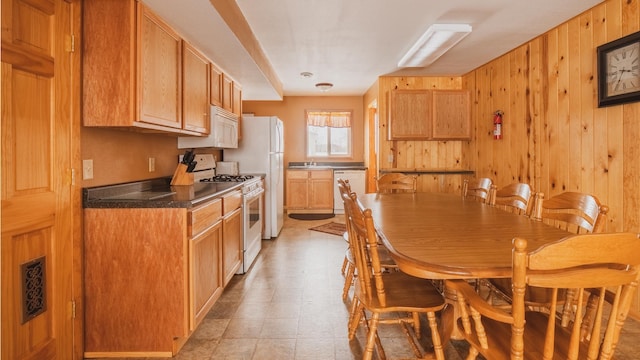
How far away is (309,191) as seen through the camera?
641 cm

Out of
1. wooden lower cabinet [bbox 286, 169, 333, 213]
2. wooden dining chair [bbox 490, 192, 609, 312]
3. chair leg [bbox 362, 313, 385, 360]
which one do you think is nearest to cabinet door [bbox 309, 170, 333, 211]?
wooden lower cabinet [bbox 286, 169, 333, 213]

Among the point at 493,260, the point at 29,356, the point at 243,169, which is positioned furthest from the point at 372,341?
the point at 243,169

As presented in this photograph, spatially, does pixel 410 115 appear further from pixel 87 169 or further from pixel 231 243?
pixel 87 169

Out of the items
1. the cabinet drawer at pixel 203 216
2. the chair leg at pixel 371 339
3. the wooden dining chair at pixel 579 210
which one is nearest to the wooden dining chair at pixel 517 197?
the wooden dining chair at pixel 579 210

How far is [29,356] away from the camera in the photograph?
62.1 inches

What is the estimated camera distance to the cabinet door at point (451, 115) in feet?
15.2

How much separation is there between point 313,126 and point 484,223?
5.36 meters

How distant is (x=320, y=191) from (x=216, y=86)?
11.1 feet

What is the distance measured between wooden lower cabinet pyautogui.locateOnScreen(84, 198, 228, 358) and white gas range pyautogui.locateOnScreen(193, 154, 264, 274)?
129 cm

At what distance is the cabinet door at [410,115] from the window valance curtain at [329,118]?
2.43 m


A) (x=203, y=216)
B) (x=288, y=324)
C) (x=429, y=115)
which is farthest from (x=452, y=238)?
(x=429, y=115)

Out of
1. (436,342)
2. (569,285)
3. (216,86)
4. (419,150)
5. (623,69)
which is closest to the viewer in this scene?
(569,285)

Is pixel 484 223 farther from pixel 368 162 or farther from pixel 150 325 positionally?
pixel 368 162

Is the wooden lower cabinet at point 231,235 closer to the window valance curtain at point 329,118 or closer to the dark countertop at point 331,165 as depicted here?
the dark countertop at point 331,165
